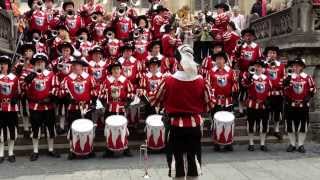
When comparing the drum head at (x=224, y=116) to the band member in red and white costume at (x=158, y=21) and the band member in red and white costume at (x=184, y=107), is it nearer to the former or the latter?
the band member in red and white costume at (x=184, y=107)

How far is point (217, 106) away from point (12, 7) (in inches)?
372

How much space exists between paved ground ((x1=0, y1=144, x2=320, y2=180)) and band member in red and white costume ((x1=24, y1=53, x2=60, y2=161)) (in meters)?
0.54

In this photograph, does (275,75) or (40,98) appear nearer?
(40,98)

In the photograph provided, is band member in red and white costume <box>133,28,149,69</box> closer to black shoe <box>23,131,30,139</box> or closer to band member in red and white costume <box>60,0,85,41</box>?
band member in red and white costume <box>60,0,85,41</box>

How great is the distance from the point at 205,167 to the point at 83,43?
5113 mm

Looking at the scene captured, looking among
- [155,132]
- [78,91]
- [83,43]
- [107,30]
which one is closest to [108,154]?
[155,132]

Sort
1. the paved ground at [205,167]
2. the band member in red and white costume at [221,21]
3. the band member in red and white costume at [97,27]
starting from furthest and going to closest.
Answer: the band member in red and white costume at [221,21]
the band member in red and white costume at [97,27]
the paved ground at [205,167]

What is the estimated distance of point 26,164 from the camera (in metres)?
9.93

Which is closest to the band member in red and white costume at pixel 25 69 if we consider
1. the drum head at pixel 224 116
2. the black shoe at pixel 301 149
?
the drum head at pixel 224 116

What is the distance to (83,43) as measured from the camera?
12.9m

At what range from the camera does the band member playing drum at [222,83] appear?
10.9m

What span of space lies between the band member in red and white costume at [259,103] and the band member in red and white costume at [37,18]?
19.7 ft

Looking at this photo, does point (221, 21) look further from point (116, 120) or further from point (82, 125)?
point (82, 125)

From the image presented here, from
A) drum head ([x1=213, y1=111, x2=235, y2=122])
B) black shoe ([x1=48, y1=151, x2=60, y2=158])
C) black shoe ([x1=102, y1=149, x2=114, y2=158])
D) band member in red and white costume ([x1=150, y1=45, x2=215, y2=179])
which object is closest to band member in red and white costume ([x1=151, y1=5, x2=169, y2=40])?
drum head ([x1=213, y1=111, x2=235, y2=122])
